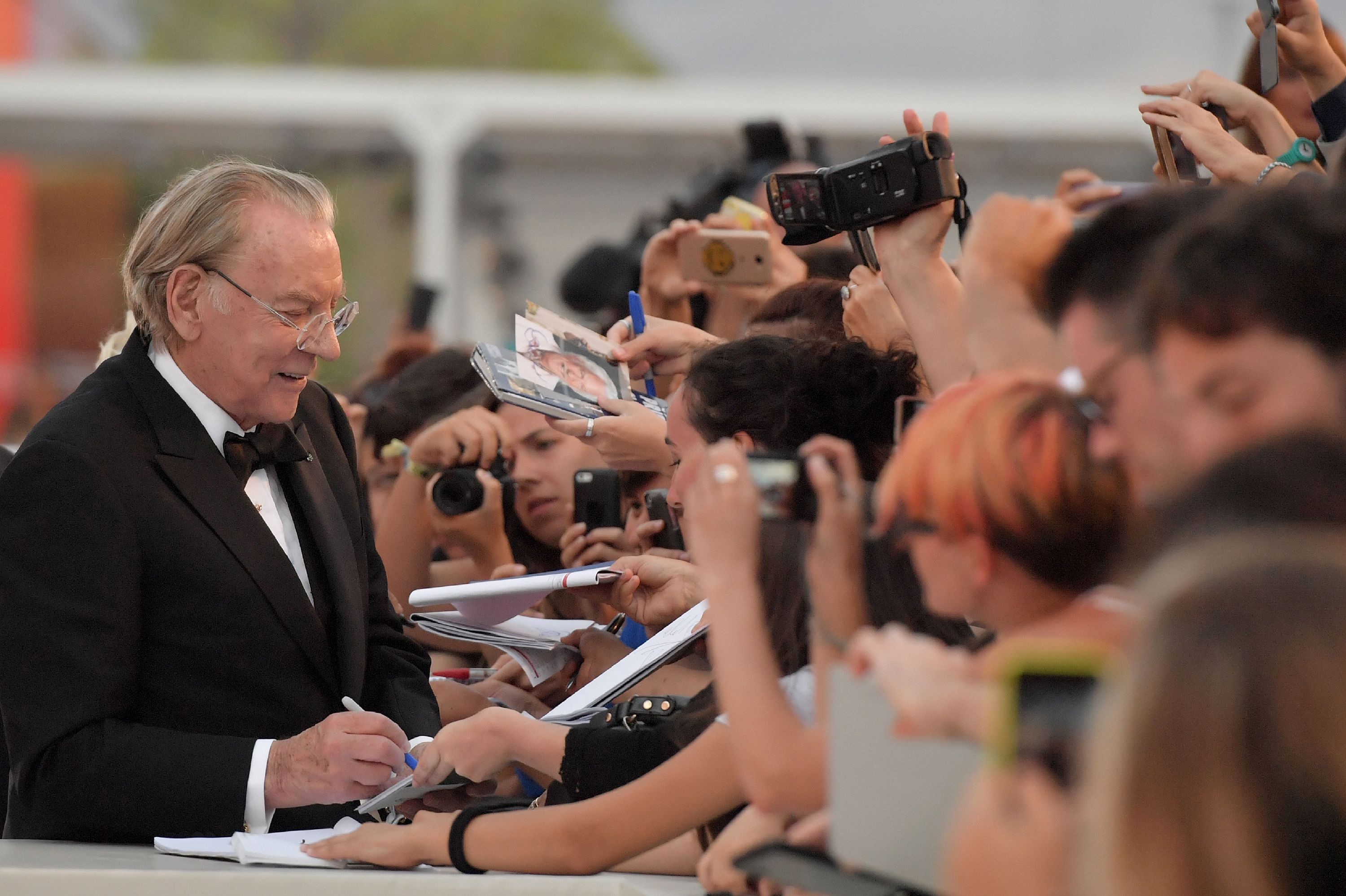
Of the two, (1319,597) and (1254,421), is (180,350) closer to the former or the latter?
(1254,421)

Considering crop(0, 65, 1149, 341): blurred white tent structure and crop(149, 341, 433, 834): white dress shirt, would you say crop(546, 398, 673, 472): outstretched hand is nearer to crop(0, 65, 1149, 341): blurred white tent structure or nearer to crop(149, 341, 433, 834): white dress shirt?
crop(149, 341, 433, 834): white dress shirt

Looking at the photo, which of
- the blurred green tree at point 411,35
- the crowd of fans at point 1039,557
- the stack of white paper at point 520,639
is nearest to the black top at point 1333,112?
the crowd of fans at point 1039,557

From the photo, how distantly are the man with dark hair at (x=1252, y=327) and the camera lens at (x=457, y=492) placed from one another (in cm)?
213

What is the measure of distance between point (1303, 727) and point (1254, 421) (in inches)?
12.8

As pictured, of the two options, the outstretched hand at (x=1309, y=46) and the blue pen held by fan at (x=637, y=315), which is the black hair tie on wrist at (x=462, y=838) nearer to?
the blue pen held by fan at (x=637, y=315)

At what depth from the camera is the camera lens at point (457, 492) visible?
3.08 meters

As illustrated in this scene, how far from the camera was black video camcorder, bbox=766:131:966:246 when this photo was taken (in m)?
2.03

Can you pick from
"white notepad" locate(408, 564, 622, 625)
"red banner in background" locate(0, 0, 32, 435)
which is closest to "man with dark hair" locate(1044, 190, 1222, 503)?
"white notepad" locate(408, 564, 622, 625)

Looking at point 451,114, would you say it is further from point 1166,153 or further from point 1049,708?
point 1049,708

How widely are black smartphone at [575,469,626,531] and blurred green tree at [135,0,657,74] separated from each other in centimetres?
1144

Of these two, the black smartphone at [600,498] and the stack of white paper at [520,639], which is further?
the black smartphone at [600,498]

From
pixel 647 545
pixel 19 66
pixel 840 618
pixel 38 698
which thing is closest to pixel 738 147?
pixel 19 66

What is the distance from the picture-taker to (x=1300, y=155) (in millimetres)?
1997

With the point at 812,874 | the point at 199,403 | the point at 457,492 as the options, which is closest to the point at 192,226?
the point at 199,403
